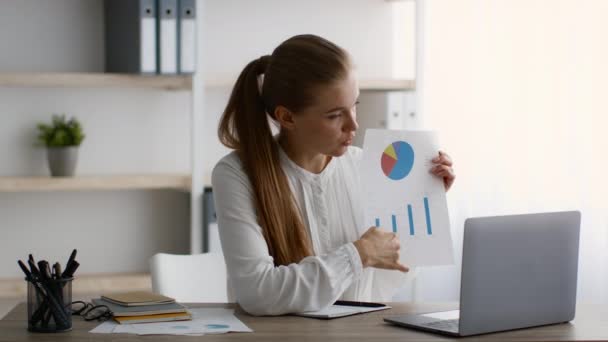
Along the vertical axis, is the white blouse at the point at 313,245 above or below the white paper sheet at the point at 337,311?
above

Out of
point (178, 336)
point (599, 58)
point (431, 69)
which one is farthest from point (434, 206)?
point (431, 69)

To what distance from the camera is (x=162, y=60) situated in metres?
3.32

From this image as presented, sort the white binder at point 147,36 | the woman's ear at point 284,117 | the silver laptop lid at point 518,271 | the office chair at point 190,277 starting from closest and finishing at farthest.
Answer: the silver laptop lid at point 518,271 → the woman's ear at point 284,117 → the office chair at point 190,277 → the white binder at point 147,36

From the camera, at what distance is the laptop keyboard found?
1.84 meters

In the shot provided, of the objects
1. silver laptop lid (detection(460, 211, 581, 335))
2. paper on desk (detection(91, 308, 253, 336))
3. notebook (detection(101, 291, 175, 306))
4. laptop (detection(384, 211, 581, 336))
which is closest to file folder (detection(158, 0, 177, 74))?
notebook (detection(101, 291, 175, 306))

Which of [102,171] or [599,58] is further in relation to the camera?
[102,171]

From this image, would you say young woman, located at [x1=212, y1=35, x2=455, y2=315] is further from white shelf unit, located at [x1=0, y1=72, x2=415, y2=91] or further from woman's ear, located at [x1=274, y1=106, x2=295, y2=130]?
white shelf unit, located at [x1=0, y1=72, x2=415, y2=91]

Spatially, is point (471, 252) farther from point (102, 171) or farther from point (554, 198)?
point (102, 171)

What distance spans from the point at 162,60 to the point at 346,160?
1169mm

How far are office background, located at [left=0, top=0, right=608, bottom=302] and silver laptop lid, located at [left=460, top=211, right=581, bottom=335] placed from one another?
145 cm

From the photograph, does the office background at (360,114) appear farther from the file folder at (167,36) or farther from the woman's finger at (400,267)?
the woman's finger at (400,267)

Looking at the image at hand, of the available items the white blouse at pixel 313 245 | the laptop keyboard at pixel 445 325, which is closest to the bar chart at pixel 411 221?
the white blouse at pixel 313 245

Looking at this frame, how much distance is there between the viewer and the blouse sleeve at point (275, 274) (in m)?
1.96

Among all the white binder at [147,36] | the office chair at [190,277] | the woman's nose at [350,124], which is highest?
the white binder at [147,36]
